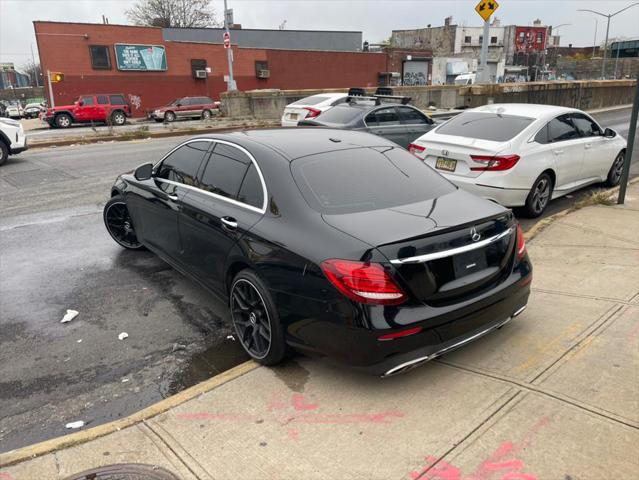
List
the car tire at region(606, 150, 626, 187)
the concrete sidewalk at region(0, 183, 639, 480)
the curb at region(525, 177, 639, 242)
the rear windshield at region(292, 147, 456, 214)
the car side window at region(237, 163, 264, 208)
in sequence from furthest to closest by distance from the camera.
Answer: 1. the car tire at region(606, 150, 626, 187)
2. the curb at region(525, 177, 639, 242)
3. the car side window at region(237, 163, 264, 208)
4. the rear windshield at region(292, 147, 456, 214)
5. the concrete sidewalk at region(0, 183, 639, 480)

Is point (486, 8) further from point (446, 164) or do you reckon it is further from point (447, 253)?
point (447, 253)

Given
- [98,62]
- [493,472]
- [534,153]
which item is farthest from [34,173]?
[98,62]

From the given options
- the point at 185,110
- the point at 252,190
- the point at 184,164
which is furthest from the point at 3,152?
the point at 185,110

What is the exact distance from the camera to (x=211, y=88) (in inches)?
1686

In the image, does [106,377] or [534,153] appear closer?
[106,377]

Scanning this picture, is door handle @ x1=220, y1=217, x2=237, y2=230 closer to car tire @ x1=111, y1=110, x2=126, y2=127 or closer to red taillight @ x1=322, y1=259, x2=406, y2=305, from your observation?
red taillight @ x1=322, y1=259, x2=406, y2=305

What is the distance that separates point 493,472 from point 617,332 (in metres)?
1.96

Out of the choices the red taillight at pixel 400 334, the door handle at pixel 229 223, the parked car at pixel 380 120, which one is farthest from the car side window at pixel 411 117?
the red taillight at pixel 400 334

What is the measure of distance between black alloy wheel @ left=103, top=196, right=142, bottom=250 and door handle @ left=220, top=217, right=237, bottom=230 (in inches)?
106

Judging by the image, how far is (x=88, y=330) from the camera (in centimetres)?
454

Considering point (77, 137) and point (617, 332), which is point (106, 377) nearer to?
point (617, 332)

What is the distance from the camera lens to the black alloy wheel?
20.8 ft

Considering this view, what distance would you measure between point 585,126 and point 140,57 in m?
37.0

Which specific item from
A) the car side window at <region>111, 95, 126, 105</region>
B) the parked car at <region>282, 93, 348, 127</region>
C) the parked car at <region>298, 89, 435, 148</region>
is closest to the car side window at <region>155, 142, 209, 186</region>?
the parked car at <region>298, 89, 435, 148</region>
